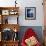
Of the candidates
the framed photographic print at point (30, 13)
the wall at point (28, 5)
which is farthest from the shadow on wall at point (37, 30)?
the framed photographic print at point (30, 13)

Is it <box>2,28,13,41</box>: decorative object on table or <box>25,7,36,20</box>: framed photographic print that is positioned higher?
<box>25,7,36,20</box>: framed photographic print

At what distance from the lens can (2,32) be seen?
243 inches

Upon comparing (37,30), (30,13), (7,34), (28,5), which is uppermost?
(28,5)

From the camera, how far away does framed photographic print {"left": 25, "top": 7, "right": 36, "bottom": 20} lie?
631 centimetres

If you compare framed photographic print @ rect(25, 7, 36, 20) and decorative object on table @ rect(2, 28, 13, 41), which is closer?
decorative object on table @ rect(2, 28, 13, 41)

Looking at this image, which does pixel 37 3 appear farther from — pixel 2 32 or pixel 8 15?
pixel 2 32

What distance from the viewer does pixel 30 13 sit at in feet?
20.7

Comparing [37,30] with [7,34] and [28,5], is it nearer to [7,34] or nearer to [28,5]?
[28,5]

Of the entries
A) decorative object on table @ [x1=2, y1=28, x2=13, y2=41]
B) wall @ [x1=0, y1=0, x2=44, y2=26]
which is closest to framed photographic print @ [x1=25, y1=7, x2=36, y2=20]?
wall @ [x1=0, y1=0, x2=44, y2=26]

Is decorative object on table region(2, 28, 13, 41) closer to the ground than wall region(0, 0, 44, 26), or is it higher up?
closer to the ground

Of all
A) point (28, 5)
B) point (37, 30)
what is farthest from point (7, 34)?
point (28, 5)

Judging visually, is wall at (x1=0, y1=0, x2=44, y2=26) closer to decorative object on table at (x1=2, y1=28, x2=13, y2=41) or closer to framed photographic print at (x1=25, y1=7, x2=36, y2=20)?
framed photographic print at (x1=25, y1=7, x2=36, y2=20)

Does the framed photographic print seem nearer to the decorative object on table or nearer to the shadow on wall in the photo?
the shadow on wall

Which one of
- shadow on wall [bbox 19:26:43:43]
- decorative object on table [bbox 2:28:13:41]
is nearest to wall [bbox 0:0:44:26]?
shadow on wall [bbox 19:26:43:43]
